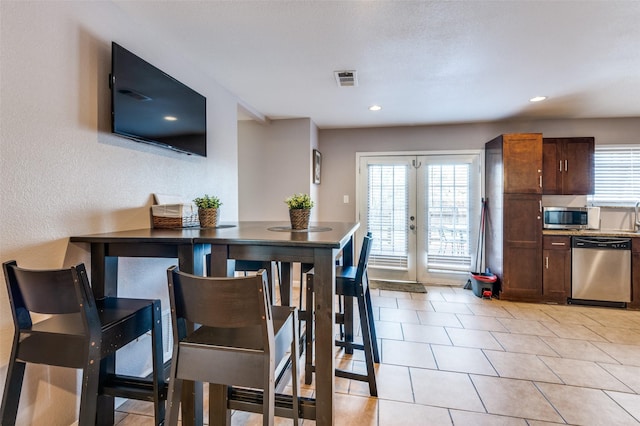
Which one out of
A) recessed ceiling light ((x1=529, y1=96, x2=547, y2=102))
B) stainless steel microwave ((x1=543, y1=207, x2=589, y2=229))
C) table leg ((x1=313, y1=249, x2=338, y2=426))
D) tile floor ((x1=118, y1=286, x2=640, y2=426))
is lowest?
tile floor ((x1=118, y1=286, x2=640, y2=426))

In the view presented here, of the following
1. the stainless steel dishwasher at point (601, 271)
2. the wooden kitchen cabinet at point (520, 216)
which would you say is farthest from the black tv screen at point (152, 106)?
the stainless steel dishwasher at point (601, 271)

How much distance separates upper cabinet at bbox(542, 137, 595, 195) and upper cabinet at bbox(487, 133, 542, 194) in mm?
295

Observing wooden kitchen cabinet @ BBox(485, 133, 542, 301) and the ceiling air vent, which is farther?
wooden kitchen cabinet @ BBox(485, 133, 542, 301)

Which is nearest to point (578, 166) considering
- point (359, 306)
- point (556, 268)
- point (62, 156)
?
point (556, 268)

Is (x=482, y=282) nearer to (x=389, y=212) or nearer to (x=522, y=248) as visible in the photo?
(x=522, y=248)

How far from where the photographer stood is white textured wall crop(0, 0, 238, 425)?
51.3 inches

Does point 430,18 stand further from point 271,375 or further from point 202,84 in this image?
point 271,375

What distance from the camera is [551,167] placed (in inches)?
154

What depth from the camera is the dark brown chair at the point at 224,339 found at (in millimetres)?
1031

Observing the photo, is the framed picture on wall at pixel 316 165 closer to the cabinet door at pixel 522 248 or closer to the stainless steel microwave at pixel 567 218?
the cabinet door at pixel 522 248

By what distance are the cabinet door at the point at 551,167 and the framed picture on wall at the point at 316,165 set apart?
2.94 m

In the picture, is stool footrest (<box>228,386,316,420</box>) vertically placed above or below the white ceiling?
below

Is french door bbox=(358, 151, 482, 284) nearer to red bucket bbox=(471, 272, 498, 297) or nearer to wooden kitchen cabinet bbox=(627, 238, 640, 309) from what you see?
red bucket bbox=(471, 272, 498, 297)

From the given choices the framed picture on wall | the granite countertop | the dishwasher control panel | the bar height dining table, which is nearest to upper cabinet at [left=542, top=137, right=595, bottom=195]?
the granite countertop
